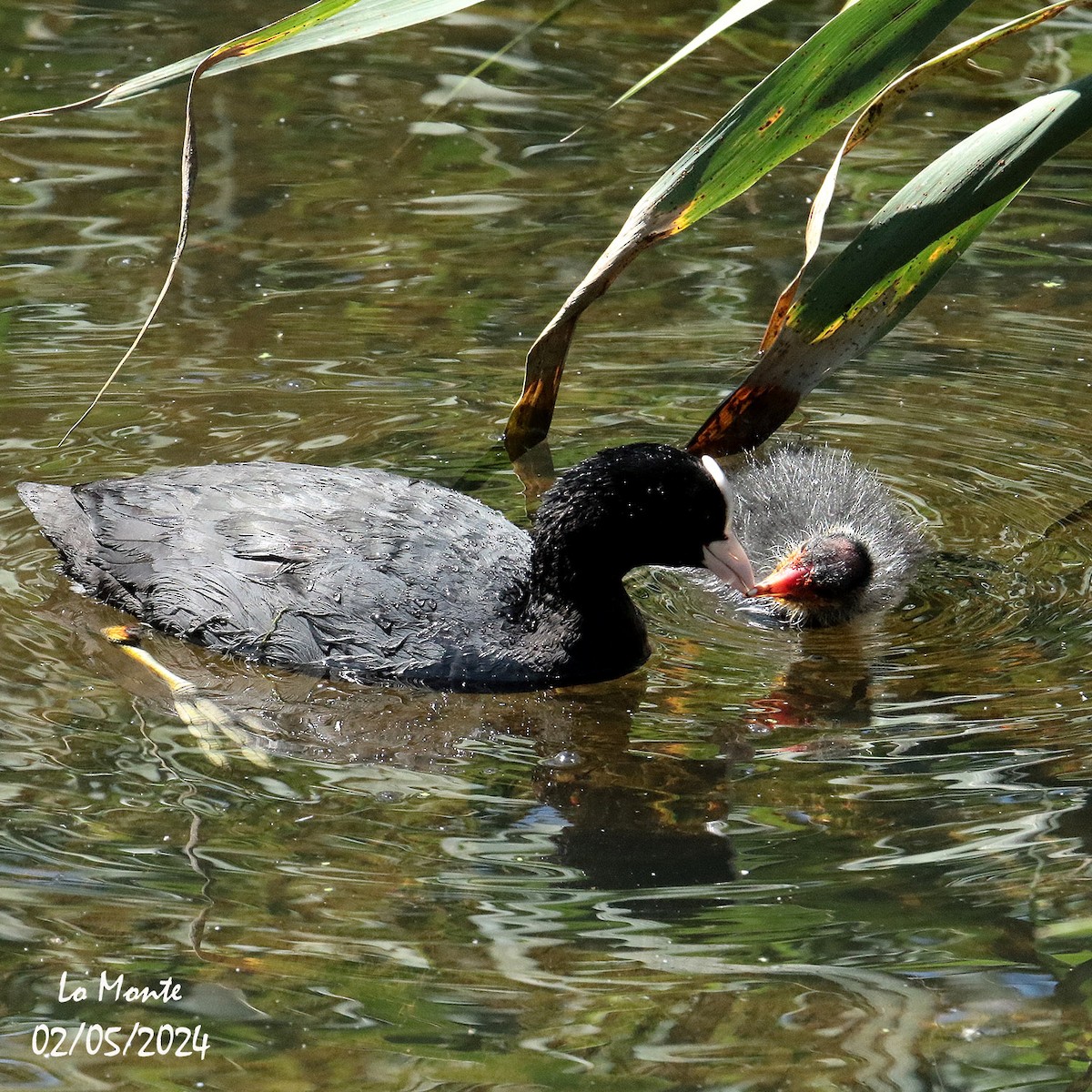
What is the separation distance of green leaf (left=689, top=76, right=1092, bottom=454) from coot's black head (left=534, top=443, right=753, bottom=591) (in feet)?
0.90

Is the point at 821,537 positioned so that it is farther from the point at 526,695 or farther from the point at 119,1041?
the point at 119,1041

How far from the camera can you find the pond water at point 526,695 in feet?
10.1

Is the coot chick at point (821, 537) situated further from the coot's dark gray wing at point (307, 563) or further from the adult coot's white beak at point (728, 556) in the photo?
the coot's dark gray wing at point (307, 563)

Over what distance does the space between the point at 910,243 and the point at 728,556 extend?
3.70 ft

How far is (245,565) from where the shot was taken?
177 inches

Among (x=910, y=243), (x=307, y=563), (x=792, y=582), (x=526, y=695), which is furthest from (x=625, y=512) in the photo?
(x=910, y=243)

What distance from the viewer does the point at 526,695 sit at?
446cm

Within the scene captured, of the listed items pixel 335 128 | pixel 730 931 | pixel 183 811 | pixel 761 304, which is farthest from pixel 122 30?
pixel 730 931

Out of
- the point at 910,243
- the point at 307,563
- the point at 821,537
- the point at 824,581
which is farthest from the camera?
the point at 821,537

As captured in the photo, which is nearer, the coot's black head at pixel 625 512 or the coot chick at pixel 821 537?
the coot's black head at pixel 625 512

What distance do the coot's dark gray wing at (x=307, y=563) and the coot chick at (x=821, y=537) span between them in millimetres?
774

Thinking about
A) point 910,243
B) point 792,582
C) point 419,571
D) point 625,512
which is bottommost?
point 792,582

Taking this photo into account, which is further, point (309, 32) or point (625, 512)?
point (625, 512)

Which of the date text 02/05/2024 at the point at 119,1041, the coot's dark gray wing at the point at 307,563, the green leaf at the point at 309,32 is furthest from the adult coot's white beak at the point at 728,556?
the date text 02/05/2024 at the point at 119,1041
